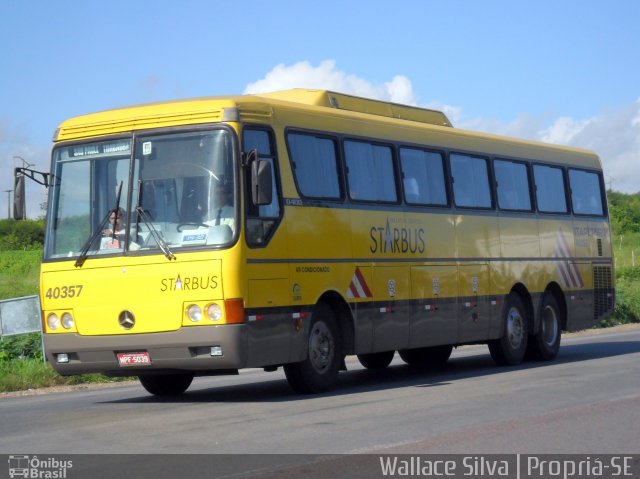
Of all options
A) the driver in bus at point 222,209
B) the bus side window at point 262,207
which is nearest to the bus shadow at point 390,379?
the bus side window at point 262,207

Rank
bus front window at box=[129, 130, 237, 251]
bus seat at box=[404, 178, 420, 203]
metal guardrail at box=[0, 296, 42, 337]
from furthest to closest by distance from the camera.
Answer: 1. metal guardrail at box=[0, 296, 42, 337]
2. bus seat at box=[404, 178, 420, 203]
3. bus front window at box=[129, 130, 237, 251]

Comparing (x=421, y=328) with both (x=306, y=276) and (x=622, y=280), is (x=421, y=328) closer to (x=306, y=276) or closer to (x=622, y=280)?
(x=306, y=276)

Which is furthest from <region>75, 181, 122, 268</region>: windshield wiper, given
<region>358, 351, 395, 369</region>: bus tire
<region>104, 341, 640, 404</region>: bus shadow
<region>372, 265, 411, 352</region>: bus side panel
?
<region>358, 351, 395, 369</region>: bus tire

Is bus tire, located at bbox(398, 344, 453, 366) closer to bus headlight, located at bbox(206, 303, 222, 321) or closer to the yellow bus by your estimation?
the yellow bus

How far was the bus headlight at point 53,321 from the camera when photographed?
47.6 feet

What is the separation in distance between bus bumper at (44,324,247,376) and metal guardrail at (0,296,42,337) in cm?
721

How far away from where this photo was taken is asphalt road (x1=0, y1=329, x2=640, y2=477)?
33.7 ft

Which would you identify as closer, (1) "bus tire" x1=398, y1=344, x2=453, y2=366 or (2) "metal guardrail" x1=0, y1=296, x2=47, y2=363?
(1) "bus tire" x1=398, y1=344, x2=453, y2=366

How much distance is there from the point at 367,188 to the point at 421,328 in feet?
7.59

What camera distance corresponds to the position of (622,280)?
4419 cm

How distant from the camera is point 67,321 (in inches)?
568

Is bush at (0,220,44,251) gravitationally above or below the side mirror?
above

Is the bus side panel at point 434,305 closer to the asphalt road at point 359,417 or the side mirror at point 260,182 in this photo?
the asphalt road at point 359,417
